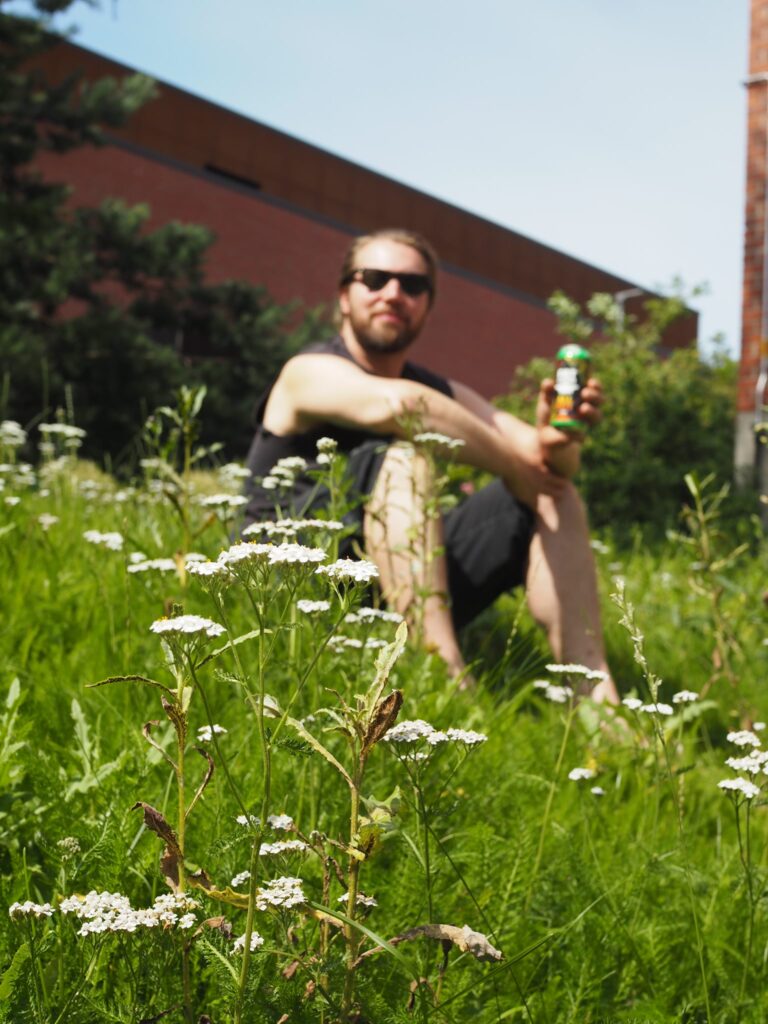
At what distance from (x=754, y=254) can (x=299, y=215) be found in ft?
42.1

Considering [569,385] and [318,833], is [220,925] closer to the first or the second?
[318,833]

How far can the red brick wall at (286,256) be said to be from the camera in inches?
698

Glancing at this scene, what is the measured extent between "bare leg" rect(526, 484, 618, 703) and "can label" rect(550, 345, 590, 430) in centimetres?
29

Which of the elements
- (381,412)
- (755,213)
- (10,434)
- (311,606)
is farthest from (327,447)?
(755,213)

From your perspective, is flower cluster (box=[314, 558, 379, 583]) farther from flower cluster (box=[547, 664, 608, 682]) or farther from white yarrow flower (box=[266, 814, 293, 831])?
flower cluster (box=[547, 664, 608, 682])

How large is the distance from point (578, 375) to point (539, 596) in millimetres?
659

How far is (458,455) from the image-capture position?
118 inches

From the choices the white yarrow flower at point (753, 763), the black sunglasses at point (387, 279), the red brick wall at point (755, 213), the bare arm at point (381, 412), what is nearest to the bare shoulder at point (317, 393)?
the bare arm at point (381, 412)

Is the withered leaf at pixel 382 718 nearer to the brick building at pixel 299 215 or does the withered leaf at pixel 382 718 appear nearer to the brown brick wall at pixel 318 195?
the brick building at pixel 299 215

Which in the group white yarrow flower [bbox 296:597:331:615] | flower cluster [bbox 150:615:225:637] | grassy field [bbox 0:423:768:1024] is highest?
flower cluster [bbox 150:615:225:637]

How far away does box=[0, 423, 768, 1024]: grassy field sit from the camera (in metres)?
0.95

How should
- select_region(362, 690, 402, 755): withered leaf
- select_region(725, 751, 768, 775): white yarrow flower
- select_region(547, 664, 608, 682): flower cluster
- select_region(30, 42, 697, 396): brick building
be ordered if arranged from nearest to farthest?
1. select_region(362, 690, 402, 755): withered leaf
2. select_region(725, 751, 768, 775): white yarrow flower
3. select_region(547, 664, 608, 682): flower cluster
4. select_region(30, 42, 697, 396): brick building

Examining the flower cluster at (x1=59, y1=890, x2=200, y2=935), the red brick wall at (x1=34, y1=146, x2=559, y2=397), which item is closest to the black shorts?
the flower cluster at (x1=59, y1=890, x2=200, y2=935)

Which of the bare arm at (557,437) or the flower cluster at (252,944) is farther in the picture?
the bare arm at (557,437)
